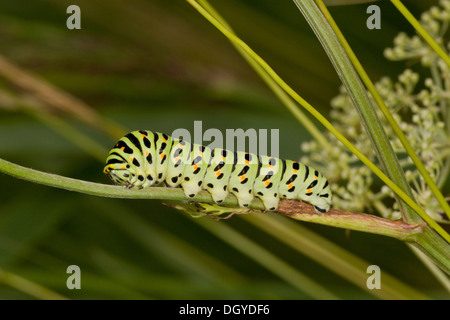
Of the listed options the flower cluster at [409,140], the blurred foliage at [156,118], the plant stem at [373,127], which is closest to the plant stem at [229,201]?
the plant stem at [373,127]

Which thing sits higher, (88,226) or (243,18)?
(243,18)

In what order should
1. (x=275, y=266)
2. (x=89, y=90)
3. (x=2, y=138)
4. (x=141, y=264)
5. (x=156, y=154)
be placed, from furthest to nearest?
(x=141, y=264) → (x=89, y=90) → (x=2, y=138) → (x=275, y=266) → (x=156, y=154)

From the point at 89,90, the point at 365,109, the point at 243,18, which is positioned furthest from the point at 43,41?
the point at 365,109

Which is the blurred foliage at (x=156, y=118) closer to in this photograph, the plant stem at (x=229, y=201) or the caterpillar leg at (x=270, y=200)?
the caterpillar leg at (x=270, y=200)

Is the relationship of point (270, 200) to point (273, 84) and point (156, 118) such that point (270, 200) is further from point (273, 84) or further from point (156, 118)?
point (156, 118)

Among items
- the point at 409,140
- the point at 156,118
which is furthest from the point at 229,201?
the point at 156,118

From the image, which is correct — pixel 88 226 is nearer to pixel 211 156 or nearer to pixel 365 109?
pixel 211 156

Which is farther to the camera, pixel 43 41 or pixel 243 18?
pixel 243 18
